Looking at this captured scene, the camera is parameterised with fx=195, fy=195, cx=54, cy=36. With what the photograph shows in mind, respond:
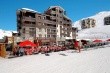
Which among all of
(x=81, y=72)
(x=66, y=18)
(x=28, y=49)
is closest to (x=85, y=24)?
(x=66, y=18)

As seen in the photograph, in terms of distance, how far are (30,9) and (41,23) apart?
16.0 ft

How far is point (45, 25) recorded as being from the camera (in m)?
55.7

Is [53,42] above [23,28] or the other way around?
the other way around

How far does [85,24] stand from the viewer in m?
137

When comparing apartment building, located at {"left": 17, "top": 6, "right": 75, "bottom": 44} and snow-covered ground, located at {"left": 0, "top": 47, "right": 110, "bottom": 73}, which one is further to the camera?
apartment building, located at {"left": 17, "top": 6, "right": 75, "bottom": 44}

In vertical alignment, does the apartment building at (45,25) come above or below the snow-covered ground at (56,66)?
above

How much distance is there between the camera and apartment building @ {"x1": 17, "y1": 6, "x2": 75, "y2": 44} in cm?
4962

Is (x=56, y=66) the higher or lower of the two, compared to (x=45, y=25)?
lower

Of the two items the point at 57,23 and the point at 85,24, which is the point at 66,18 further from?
the point at 85,24

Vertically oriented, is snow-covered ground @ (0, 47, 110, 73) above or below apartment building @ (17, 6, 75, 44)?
below

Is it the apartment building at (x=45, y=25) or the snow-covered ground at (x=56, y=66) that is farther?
the apartment building at (x=45, y=25)

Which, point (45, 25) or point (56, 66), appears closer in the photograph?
point (56, 66)

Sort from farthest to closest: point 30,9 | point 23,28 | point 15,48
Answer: point 30,9
point 23,28
point 15,48

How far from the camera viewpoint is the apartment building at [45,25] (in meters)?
49.6
